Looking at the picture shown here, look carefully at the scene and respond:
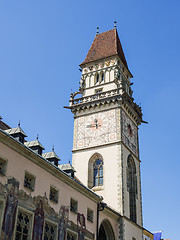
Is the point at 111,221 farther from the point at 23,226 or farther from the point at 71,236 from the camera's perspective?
the point at 23,226

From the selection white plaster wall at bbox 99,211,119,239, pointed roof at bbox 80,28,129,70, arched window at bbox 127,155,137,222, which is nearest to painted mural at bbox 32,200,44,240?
white plaster wall at bbox 99,211,119,239

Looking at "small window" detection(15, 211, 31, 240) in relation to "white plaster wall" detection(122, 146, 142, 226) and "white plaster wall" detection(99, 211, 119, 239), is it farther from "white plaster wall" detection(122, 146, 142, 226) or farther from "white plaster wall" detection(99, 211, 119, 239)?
"white plaster wall" detection(122, 146, 142, 226)

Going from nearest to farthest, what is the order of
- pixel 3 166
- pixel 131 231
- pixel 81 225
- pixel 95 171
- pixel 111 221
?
pixel 3 166, pixel 81 225, pixel 111 221, pixel 131 231, pixel 95 171

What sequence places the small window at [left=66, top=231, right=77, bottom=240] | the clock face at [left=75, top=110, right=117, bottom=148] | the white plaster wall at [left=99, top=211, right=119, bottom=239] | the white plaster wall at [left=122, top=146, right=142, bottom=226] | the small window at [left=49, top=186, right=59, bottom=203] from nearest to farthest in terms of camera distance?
the small window at [left=49, top=186, right=59, bottom=203] < the small window at [left=66, top=231, right=77, bottom=240] < the white plaster wall at [left=99, top=211, right=119, bottom=239] < the white plaster wall at [left=122, top=146, right=142, bottom=226] < the clock face at [left=75, top=110, right=117, bottom=148]

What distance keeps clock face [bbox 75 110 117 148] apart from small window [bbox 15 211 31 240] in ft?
55.2

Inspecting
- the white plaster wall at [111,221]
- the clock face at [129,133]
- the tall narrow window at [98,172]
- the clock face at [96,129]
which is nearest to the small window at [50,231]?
the white plaster wall at [111,221]

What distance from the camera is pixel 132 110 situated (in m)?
39.8

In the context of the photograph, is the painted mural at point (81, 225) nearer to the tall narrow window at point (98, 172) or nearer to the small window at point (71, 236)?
the small window at point (71, 236)

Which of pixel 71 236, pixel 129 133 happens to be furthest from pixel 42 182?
pixel 129 133

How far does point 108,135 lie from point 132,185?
5328 mm

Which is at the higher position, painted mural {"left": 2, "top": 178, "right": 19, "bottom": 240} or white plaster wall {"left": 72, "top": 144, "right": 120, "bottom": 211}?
white plaster wall {"left": 72, "top": 144, "right": 120, "bottom": 211}

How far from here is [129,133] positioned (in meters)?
38.3

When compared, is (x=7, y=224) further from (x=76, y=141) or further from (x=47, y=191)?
(x=76, y=141)

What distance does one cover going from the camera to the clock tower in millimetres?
34062
